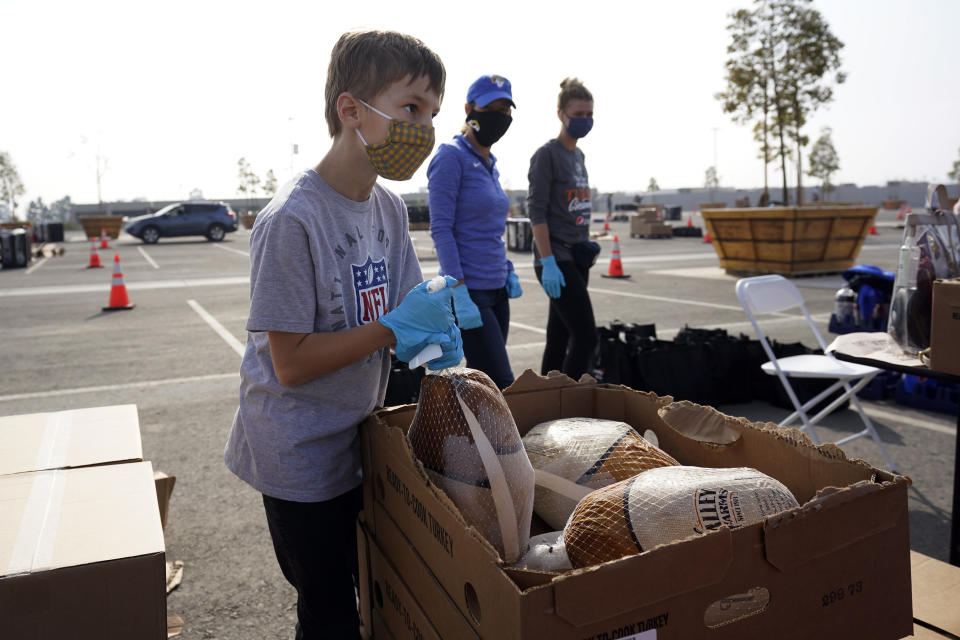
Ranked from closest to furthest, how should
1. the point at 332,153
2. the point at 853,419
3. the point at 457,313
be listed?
the point at 332,153 < the point at 457,313 < the point at 853,419

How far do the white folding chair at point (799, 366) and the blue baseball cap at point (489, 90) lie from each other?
75.1 inches

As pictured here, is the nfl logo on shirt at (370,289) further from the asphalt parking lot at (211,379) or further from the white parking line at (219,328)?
the white parking line at (219,328)

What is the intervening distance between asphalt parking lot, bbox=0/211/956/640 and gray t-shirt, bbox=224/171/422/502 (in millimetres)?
1291

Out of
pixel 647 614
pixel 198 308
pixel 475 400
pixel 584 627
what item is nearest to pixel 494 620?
pixel 584 627

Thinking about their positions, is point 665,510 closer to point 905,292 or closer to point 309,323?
point 309,323

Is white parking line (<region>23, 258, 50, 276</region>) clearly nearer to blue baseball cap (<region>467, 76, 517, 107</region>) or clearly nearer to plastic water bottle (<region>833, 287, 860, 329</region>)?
blue baseball cap (<region>467, 76, 517, 107</region>)

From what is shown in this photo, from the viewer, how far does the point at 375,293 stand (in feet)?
6.00


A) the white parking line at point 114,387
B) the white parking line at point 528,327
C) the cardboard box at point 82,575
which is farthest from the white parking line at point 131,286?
the cardboard box at point 82,575

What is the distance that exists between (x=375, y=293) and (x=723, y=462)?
1.03 meters

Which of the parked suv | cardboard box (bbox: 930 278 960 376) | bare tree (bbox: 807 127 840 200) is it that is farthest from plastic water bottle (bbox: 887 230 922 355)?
bare tree (bbox: 807 127 840 200)

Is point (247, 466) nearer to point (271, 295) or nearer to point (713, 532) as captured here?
point (271, 295)

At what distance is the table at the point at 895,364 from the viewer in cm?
247

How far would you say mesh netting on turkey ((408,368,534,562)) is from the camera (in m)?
1.44

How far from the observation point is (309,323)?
1.59m
